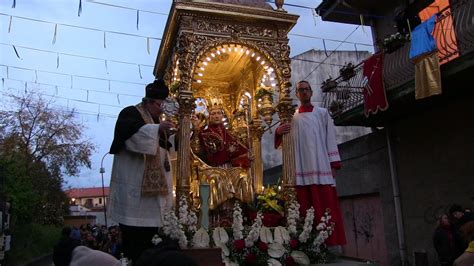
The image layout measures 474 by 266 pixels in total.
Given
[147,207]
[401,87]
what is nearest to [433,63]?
[401,87]

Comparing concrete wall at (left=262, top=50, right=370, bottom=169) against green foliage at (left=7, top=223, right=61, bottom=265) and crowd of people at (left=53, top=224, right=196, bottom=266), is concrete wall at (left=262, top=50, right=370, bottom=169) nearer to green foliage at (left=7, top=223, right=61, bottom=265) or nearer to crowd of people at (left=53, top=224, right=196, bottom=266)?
green foliage at (left=7, top=223, right=61, bottom=265)

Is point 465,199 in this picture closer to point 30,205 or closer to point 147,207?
point 147,207

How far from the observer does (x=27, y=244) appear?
1647cm

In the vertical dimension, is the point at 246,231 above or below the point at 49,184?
below

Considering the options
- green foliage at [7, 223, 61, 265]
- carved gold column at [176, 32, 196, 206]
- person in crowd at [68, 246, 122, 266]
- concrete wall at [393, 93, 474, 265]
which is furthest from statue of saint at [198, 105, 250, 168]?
green foliage at [7, 223, 61, 265]

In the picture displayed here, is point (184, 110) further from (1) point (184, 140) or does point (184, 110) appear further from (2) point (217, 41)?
(2) point (217, 41)

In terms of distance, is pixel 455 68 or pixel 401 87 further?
pixel 401 87

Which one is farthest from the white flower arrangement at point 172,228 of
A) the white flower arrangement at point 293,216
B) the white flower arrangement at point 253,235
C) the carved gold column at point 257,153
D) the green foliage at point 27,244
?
the green foliage at point 27,244

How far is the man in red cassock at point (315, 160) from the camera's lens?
5871mm

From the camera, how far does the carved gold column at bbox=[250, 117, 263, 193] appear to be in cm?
741

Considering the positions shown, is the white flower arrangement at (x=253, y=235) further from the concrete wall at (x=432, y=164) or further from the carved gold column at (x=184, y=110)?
the concrete wall at (x=432, y=164)

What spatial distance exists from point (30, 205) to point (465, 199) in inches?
561

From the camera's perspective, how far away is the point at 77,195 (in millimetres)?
88688

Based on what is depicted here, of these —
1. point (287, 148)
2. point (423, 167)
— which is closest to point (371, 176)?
point (423, 167)
